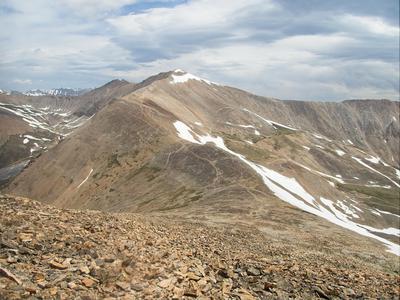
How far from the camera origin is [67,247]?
16.3 meters

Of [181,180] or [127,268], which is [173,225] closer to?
[127,268]

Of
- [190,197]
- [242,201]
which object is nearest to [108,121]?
[190,197]

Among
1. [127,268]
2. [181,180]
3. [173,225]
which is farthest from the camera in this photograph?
[181,180]

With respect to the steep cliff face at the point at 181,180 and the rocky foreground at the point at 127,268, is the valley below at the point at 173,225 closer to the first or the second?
the rocky foreground at the point at 127,268

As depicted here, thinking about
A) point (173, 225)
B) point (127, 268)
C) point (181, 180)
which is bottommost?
point (181, 180)

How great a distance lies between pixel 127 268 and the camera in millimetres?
15555

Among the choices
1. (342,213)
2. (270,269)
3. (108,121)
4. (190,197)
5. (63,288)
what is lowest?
(342,213)

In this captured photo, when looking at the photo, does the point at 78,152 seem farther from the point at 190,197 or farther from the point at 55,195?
the point at 190,197

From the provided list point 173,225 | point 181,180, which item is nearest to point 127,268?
point 173,225

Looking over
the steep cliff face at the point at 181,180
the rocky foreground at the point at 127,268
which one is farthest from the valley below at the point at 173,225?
the steep cliff face at the point at 181,180

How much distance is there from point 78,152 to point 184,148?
43493 millimetres

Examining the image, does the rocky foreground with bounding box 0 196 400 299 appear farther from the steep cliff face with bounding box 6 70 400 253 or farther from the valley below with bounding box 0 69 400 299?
the steep cliff face with bounding box 6 70 400 253

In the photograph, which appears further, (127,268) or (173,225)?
(173,225)

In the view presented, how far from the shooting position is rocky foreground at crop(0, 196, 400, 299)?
13555 millimetres
